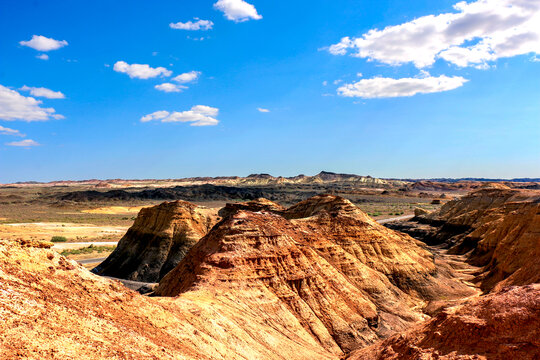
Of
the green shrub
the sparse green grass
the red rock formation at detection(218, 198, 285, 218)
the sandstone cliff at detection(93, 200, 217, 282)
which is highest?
the red rock formation at detection(218, 198, 285, 218)

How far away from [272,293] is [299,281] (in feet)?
7.06

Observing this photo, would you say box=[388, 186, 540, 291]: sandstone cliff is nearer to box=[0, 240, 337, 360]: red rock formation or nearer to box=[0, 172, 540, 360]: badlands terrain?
box=[0, 172, 540, 360]: badlands terrain

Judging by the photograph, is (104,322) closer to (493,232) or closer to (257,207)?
(257,207)

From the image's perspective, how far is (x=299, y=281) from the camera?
22359 millimetres

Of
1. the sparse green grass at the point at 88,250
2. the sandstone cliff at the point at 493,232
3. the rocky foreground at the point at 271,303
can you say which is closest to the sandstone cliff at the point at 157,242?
the rocky foreground at the point at 271,303

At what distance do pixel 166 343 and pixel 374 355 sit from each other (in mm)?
8586

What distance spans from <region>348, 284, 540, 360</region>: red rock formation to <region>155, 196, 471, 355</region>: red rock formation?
713 cm

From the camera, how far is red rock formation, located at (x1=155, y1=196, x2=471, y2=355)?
67.2ft

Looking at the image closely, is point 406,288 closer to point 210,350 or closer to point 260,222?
point 260,222

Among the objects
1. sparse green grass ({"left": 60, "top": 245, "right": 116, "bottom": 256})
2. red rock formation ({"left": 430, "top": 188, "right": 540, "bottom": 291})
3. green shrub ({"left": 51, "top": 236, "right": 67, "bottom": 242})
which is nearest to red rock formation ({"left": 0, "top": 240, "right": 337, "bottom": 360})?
red rock formation ({"left": 430, "top": 188, "right": 540, "bottom": 291})

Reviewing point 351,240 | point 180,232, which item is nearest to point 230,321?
point 351,240

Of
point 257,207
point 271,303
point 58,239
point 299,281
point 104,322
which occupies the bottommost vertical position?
point 58,239

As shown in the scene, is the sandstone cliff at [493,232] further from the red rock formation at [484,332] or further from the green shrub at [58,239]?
the green shrub at [58,239]

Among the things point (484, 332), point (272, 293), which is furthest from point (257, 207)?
point (484, 332)
